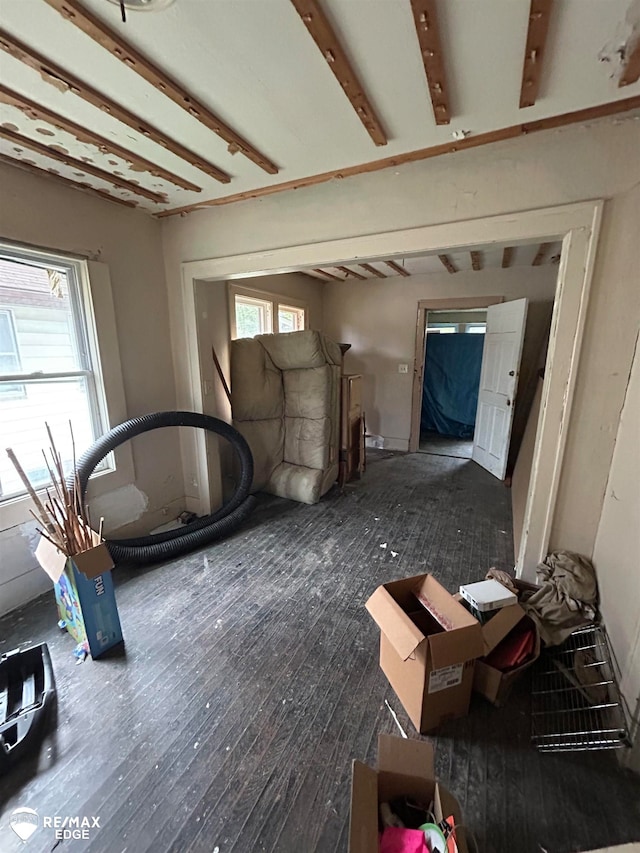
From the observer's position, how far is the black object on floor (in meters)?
1.23

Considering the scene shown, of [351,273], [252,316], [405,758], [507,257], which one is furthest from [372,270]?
[405,758]

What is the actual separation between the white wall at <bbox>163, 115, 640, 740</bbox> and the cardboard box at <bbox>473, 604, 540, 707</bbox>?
0.36 metres

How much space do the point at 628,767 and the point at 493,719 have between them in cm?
42

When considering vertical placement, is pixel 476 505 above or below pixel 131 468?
below

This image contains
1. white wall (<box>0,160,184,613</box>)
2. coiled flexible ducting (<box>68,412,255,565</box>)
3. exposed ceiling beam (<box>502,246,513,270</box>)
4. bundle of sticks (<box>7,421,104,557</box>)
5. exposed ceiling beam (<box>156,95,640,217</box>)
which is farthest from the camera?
exposed ceiling beam (<box>502,246,513,270</box>)

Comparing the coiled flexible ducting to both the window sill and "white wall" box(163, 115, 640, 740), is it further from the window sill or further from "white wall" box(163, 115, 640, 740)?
"white wall" box(163, 115, 640, 740)

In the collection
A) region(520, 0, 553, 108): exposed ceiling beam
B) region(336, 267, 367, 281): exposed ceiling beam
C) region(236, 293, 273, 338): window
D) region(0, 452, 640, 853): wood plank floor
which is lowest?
region(0, 452, 640, 853): wood plank floor

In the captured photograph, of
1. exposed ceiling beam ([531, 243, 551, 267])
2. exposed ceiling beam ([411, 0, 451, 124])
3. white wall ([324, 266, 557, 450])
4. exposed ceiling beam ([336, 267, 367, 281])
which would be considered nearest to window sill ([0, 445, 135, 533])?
exposed ceiling beam ([411, 0, 451, 124])

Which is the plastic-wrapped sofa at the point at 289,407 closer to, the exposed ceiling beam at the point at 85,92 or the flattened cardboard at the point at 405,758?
the exposed ceiling beam at the point at 85,92

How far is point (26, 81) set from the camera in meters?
1.27

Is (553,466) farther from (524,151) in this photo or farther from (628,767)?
(524,151)

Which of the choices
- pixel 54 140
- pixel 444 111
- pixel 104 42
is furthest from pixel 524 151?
pixel 54 140

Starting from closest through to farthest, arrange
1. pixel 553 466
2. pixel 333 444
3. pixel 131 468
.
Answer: pixel 553 466 < pixel 131 468 < pixel 333 444

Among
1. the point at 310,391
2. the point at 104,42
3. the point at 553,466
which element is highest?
the point at 104,42
